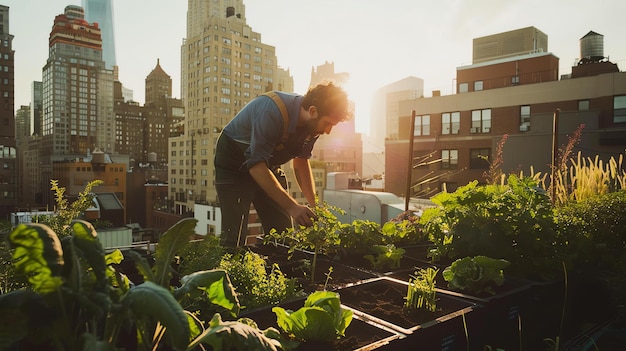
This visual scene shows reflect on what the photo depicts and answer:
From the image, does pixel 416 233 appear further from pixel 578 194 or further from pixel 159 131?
pixel 159 131

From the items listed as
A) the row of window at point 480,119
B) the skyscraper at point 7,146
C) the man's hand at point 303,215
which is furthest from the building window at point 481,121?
the skyscraper at point 7,146

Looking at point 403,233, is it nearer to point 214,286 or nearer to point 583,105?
point 214,286

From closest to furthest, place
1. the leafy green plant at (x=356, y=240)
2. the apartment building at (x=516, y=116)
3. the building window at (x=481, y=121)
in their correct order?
the leafy green plant at (x=356, y=240)
the apartment building at (x=516, y=116)
the building window at (x=481, y=121)

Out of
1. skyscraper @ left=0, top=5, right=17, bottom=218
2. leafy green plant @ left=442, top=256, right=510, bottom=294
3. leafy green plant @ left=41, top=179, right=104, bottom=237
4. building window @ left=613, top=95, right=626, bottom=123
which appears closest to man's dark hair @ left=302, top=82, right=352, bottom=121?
leafy green plant @ left=442, top=256, right=510, bottom=294

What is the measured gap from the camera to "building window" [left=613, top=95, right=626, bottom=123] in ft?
84.8

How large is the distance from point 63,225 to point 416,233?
2.78m

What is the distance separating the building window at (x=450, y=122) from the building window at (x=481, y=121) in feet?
3.88

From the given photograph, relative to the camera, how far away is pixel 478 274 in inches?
88.5

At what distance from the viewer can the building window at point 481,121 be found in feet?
104

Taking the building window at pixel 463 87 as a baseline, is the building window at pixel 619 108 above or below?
below

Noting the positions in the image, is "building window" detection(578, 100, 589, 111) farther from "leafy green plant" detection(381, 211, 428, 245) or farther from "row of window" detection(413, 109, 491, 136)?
"leafy green plant" detection(381, 211, 428, 245)

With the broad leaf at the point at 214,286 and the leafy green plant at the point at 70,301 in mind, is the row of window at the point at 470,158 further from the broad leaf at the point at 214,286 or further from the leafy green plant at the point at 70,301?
the leafy green plant at the point at 70,301

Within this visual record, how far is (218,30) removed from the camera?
271ft

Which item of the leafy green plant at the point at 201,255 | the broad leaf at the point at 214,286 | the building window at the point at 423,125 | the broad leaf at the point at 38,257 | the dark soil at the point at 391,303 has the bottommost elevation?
the dark soil at the point at 391,303
